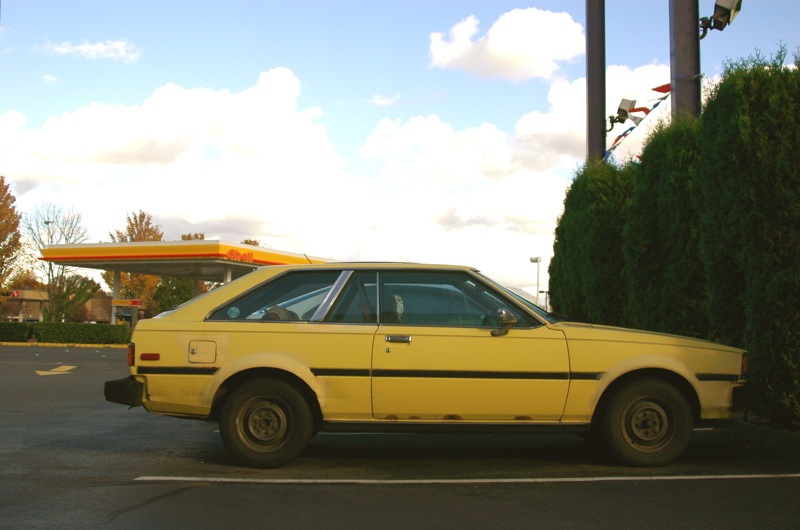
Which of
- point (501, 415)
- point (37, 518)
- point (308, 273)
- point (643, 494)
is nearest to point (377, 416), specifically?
point (501, 415)

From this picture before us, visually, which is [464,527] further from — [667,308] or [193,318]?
[667,308]

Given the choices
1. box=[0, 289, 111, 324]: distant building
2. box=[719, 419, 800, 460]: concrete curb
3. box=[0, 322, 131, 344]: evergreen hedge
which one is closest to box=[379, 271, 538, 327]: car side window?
box=[719, 419, 800, 460]: concrete curb

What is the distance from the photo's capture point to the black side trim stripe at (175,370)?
613 centimetres

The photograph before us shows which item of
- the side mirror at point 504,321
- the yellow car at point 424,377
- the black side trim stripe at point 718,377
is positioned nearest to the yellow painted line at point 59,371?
the yellow car at point 424,377

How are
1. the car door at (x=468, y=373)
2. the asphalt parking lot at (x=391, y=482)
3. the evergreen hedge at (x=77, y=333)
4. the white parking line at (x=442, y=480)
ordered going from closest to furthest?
the asphalt parking lot at (x=391, y=482)
the white parking line at (x=442, y=480)
the car door at (x=468, y=373)
the evergreen hedge at (x=77, y=333)

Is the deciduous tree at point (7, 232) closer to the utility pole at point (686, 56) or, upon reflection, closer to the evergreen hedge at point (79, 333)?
the evergreen hedge at point (79, 333)

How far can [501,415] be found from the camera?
6.07m

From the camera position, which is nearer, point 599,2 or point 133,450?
point 133,450

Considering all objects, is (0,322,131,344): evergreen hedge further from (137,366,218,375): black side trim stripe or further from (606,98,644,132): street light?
(137,366,218,375): black side trim stripe

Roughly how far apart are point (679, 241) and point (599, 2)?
8.97 meters

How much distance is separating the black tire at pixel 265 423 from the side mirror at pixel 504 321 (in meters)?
1.65

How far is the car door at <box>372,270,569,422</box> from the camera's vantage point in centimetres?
603

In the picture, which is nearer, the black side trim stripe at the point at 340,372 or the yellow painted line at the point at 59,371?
the black side trim stripe at the point at 340,372

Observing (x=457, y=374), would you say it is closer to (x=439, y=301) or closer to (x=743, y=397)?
(x=439, y=301)
